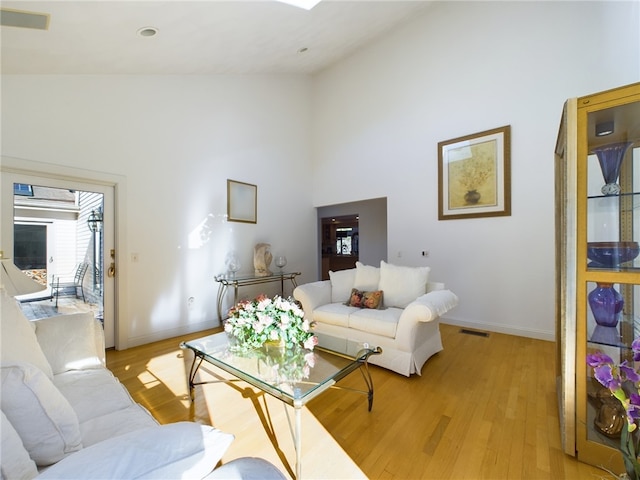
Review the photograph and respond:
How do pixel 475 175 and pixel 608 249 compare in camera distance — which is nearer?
pixel 608 249

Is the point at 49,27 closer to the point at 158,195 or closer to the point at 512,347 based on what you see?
the point at 158,195

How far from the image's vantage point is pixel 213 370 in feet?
8.25

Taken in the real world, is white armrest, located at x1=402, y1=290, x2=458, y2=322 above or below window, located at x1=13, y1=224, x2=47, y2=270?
below

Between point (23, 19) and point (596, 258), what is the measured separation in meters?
3.63

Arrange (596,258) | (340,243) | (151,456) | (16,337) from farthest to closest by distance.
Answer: (340,243), (596,258), (16,337), (151,456)

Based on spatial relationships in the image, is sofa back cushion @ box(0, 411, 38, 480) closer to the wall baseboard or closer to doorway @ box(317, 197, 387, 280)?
the wall baseboard

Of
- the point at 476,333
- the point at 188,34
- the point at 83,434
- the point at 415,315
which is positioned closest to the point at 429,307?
the point at 415,315

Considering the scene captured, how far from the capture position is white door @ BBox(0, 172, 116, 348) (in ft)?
7.94

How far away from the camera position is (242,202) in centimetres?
425

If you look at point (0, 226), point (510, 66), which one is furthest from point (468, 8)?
point (0, 226)

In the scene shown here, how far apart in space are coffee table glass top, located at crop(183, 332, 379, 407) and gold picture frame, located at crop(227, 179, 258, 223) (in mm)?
2258

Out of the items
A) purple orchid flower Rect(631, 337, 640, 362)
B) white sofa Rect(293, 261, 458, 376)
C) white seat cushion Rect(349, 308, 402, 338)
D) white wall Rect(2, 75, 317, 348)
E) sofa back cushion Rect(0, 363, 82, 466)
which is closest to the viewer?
sofa back cushion Rect(0, 363, 82, 466)

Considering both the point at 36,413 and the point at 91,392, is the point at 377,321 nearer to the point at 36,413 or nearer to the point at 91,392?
the point at 91,392

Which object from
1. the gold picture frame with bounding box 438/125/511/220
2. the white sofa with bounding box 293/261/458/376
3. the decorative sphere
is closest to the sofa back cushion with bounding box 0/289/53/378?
the white sofa with bounding box 293/261/458/376
